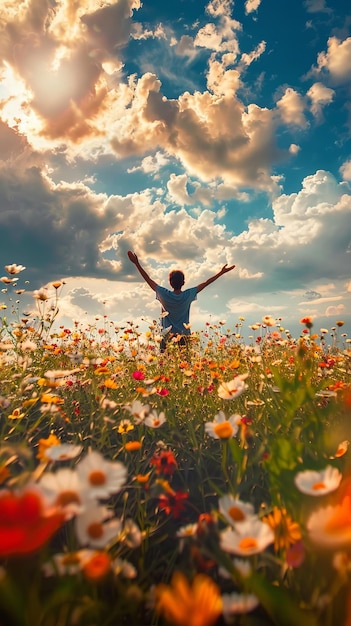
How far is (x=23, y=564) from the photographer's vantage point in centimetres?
85

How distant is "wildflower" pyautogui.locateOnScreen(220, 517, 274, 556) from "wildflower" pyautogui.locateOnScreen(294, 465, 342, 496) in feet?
0.50

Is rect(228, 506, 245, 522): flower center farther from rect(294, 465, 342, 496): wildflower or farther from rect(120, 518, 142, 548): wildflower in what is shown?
rect(120, 518, 142, 548): wildflower

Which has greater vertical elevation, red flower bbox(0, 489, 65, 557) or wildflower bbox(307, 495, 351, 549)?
red flower bbox(0, 489, 65, 557)

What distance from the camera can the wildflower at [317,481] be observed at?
42.0 inches

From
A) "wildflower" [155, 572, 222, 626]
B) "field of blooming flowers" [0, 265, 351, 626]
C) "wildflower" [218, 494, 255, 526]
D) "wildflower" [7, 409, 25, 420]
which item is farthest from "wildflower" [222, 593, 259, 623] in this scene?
"wildflower" [7, 409, 25, 420]

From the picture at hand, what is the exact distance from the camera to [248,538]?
1.06m

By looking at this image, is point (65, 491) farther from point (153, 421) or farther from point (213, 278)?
point (213, 278)

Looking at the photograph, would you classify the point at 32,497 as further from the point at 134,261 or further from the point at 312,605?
the point at 134,261

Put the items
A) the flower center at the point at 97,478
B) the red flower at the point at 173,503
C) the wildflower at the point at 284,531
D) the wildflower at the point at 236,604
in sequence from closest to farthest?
1. the wildflower at the point at 236,604
2. the flower center at the point at 97,478
3. the wildflower at the point at 284,531
4. the red flower at the point at 173,503

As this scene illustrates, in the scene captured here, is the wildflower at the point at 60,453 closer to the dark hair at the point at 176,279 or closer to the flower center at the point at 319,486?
the flower center at the point at 319,486

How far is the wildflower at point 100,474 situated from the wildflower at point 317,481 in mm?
511

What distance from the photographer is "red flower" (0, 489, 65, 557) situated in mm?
722

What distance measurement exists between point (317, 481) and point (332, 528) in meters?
0.32

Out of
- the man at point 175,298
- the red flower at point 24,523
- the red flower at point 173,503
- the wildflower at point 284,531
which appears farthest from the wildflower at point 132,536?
the man at point 175,298
